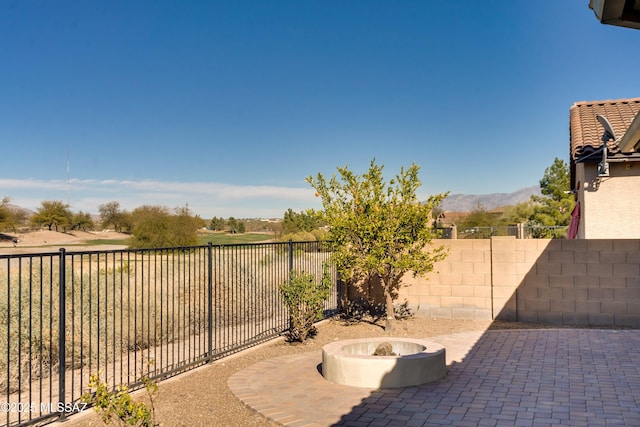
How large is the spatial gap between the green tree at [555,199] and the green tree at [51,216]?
2069 inches

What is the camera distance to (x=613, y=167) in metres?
12.5

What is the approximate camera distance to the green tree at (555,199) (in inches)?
1398

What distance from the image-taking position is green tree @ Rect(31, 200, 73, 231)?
58219 mm

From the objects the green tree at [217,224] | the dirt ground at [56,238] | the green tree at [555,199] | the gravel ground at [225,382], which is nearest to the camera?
the gravel ground at [225,382]

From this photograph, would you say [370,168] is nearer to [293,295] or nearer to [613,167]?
[293,295]

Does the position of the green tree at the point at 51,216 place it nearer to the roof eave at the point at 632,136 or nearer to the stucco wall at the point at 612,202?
the stucco wall at the point at 612,202

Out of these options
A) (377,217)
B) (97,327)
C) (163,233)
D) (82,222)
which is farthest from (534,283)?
(82,222)

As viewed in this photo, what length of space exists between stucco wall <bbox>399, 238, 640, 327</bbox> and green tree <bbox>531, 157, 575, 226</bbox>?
22830 millimetres

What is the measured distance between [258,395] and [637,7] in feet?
18.7

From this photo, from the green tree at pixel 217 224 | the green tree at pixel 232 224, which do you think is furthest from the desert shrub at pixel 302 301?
the green tree at pixel 217 224

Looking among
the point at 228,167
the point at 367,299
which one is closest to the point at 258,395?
the point at 367,299

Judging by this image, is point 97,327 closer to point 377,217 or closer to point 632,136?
point 377,217

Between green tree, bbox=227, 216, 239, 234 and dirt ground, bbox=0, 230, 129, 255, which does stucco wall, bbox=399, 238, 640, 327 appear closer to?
dirt ground, bbox=0, 230, 129, 255

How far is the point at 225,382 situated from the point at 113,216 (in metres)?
64.4
